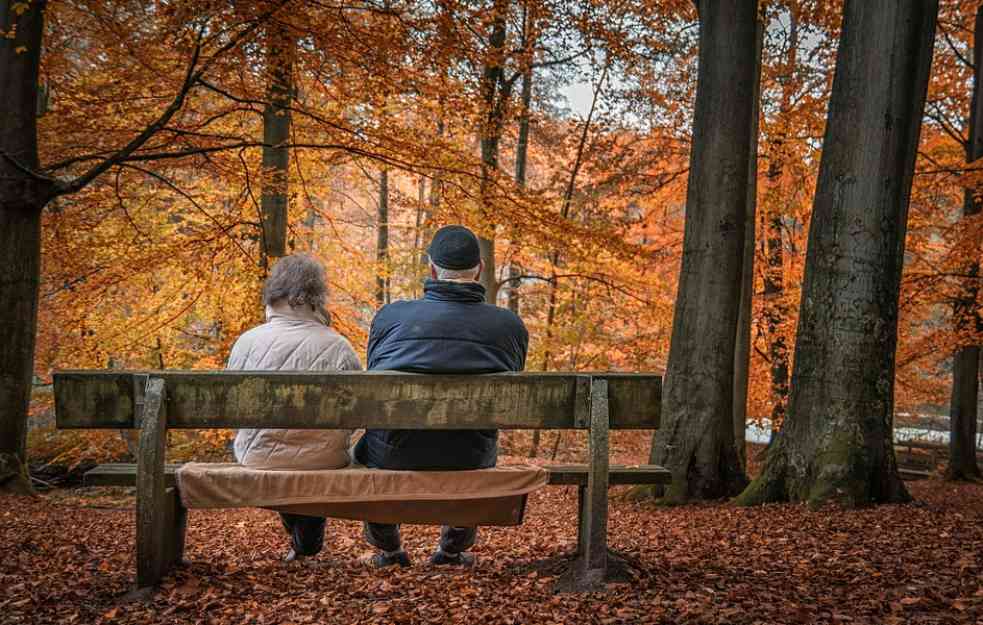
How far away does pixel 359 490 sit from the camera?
345 cm

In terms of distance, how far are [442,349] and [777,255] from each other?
13.8 m

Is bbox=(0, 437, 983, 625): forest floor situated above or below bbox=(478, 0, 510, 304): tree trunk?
below

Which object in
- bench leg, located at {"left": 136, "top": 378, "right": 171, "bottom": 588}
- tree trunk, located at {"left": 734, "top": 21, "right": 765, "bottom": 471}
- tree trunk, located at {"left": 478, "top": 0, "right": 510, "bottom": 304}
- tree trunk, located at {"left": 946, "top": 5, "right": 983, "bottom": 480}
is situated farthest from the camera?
tree trunk, located at {"left": 946, "top": 5, "right": 983, "bottom": 480}

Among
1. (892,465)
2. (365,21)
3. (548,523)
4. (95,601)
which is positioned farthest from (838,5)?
(95,601)

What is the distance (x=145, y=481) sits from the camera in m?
3.25

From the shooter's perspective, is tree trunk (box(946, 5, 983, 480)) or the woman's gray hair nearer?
the woman's gray hair

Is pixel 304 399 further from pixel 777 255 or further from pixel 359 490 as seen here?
pixel 777 255

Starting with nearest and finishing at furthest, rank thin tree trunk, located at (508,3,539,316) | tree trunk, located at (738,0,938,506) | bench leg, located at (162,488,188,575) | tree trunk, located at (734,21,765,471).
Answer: bench leg, located at (162,488,188,575) → tree trunk, located at (738,0,938,506) → tree trunk, located at (734,21,765,471) → thin tree trunk, located at (508,3,539,316)

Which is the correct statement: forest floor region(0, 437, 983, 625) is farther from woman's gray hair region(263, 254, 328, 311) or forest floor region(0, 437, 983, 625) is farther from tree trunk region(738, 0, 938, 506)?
woman's gray hair region(263, 254, 328, 311)

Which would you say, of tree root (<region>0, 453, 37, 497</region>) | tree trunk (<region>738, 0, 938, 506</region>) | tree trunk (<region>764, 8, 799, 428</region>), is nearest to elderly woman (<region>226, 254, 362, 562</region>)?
tree trunk (<region>738, 0, 938, 506</region>)

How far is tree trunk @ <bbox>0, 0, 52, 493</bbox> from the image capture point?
6617 mm

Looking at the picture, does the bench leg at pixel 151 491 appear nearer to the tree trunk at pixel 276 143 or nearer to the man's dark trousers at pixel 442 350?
the man's dark trousers at pixel 442 350

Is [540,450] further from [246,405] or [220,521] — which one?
[246,405]

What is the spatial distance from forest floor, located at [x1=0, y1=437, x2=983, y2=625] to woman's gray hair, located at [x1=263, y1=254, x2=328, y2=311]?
4.45ft
